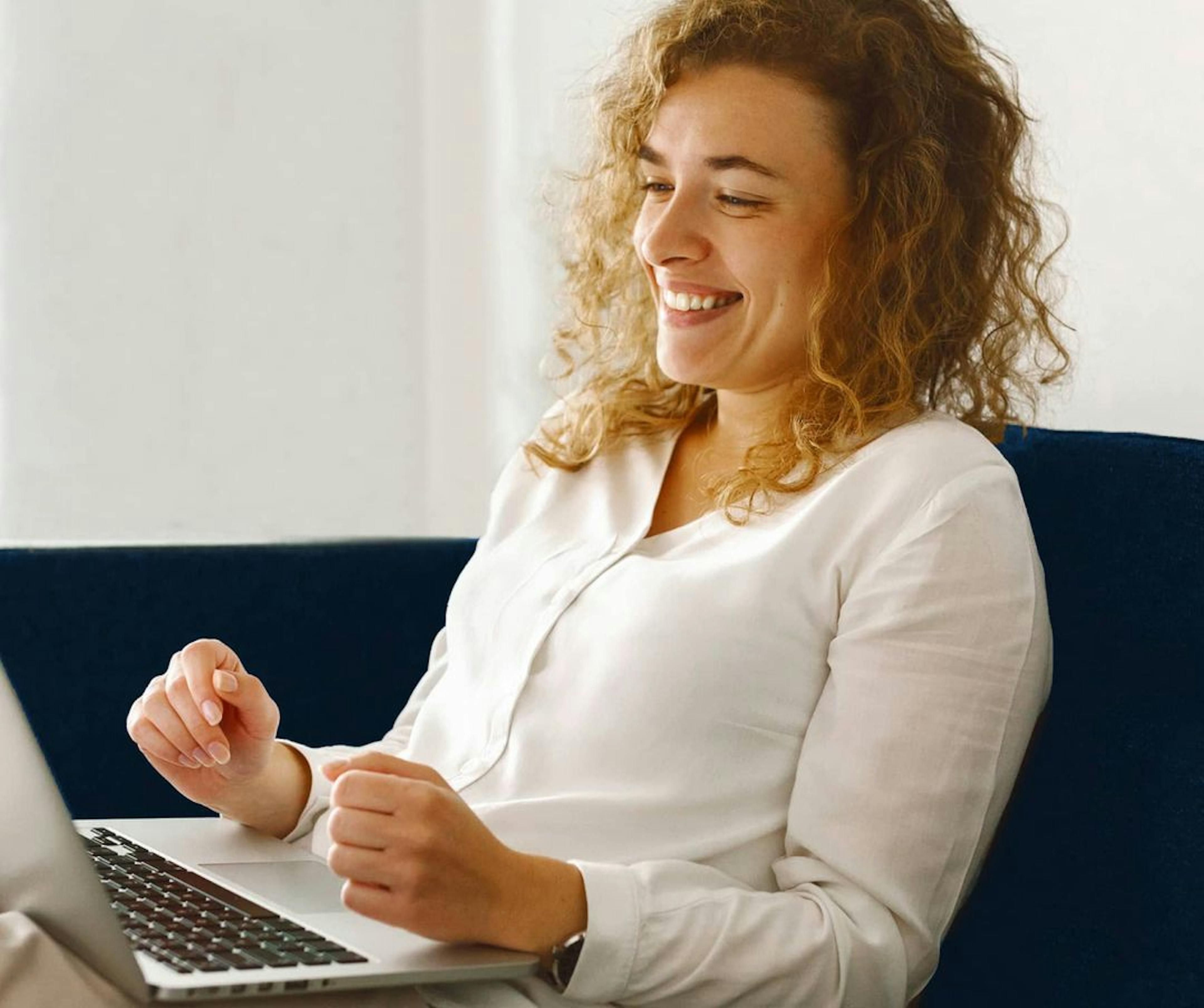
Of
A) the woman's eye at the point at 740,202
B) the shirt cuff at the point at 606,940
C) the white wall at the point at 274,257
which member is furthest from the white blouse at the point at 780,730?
the white wall at the point at 274,257

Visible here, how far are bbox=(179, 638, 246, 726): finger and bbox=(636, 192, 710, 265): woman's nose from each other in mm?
451

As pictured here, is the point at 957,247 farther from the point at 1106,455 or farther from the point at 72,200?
the point at 72,200

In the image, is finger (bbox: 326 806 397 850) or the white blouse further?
the white blouse

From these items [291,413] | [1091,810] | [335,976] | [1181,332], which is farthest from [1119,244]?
[291,413]

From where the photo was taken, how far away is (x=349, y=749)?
53.1 inches

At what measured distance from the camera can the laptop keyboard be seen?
0.85 meters

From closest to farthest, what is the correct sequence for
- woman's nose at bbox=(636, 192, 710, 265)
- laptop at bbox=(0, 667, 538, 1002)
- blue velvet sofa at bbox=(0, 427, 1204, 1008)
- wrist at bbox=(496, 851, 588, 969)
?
laptop at bbox=(0, 667, 538, 1002)
wrist at bbox=(496, 851, 588, 969)
blue velvet sofa at bbox=(0, 427, 1204, 1008)
woman's nose at bbox=(636, 192, 710, 265)

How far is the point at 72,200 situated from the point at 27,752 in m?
1.73

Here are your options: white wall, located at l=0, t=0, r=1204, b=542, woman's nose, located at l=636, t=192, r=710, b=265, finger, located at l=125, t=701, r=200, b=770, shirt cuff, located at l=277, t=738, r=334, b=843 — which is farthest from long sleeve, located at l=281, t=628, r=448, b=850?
white wall, located at l=0, t=0, r=1204, b=542

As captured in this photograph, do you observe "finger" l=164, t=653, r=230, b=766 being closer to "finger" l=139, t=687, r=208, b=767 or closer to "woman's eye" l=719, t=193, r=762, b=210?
"finger" l=139, t=687, r=208, b=767

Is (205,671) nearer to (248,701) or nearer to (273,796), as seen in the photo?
(248,701)

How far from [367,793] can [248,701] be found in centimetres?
28

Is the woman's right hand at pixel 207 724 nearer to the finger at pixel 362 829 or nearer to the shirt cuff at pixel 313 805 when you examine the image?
the shirt cuff at pixel 313 805

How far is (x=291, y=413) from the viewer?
2.58 m
